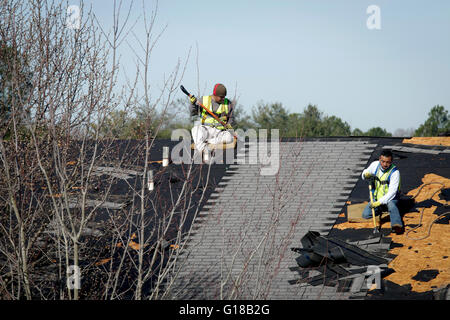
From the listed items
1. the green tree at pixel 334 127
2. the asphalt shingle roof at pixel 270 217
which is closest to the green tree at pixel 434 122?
the green tree at pixel 334 127

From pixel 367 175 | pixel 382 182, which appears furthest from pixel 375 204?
Result: pixel 367 175

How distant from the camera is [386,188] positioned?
12.3m

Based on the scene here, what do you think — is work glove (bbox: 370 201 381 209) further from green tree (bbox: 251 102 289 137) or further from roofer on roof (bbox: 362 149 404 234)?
green tree (bbox: 251 102 289 137)

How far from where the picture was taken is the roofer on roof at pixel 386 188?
1200cm

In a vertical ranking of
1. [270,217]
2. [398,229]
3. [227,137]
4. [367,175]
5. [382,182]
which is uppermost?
[227,137]

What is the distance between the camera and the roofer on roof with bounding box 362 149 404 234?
12.0 meters

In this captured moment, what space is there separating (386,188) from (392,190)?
0.64ft

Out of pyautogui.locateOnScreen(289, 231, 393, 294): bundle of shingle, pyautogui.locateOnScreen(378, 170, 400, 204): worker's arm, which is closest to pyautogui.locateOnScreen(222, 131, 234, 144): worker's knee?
pyautogui.locateOnScreen(378, 170, 400, 204): worker's arm

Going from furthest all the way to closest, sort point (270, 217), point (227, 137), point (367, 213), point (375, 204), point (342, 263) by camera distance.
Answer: point (227, 137)
point (270, 217)
point (367, 213)
point (375, 204)
point (342, 263)

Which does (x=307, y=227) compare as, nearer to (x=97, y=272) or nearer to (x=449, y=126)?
(x=97, y=272)

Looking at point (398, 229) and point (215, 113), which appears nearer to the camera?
point (398, 229)

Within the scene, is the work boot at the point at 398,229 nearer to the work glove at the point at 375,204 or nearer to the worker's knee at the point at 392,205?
the worker's knee at the point at 392,205

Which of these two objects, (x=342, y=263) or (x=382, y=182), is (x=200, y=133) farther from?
(x=342, y=263)
